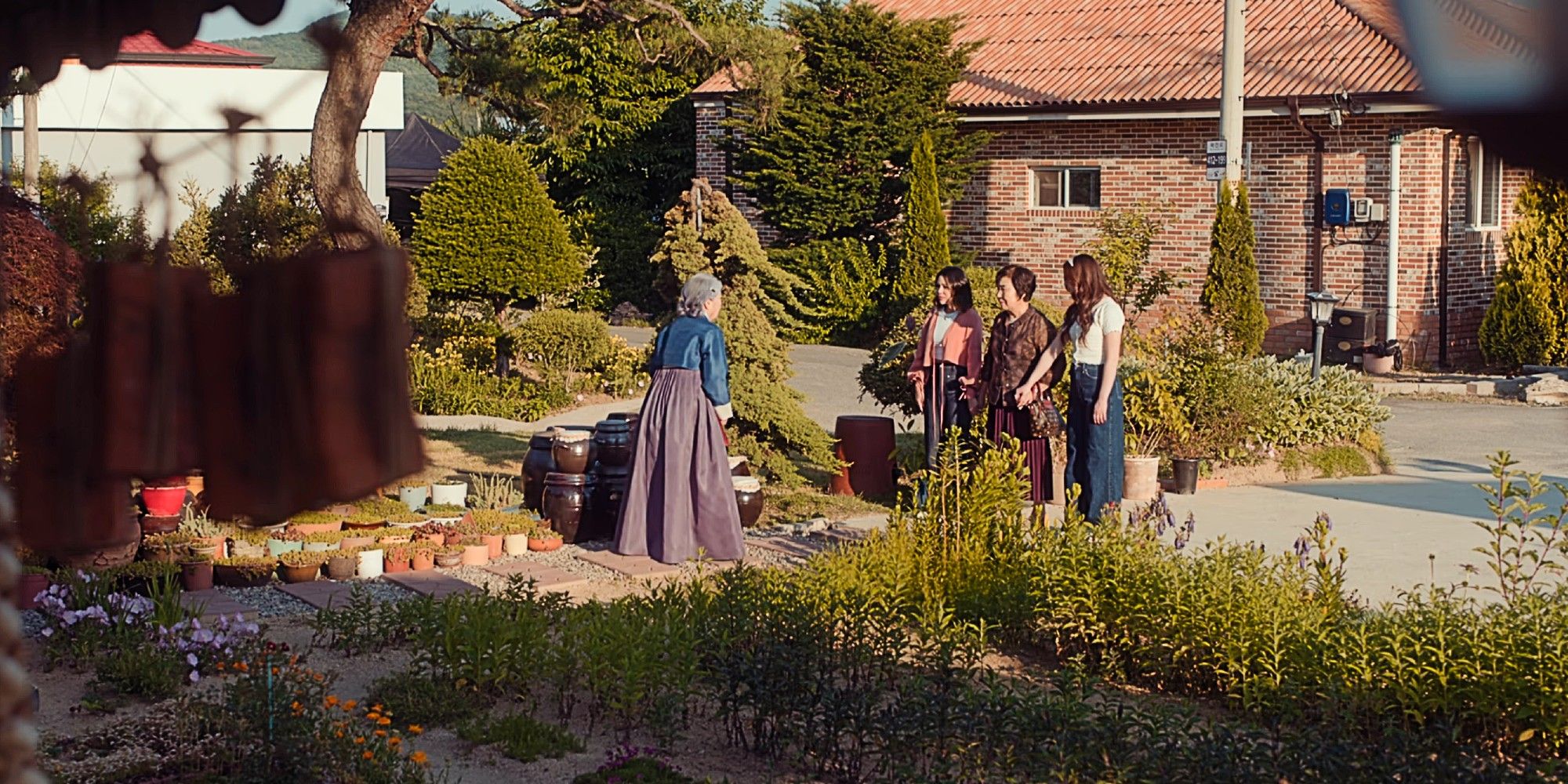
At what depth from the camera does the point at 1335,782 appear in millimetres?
4508

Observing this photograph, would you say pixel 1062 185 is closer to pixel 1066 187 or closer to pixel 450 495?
pixel 1066 187

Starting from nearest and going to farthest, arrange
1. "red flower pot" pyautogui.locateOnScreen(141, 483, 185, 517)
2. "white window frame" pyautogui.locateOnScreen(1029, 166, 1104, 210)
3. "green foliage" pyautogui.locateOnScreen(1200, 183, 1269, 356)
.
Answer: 1. "red flower pot" pyautogui.locateOnScreen(141, 483, 185, 517)
2. "green foliage" pyautogui.locateOnScreen(1200, 183, 1269, 356)
3. "white window frame" pyautogui.locateOnScreen(1029, 166, 1104, 210)

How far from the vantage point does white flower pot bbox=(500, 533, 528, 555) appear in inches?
376

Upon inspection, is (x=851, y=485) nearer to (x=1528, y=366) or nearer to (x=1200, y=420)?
(x=1200, y=420)

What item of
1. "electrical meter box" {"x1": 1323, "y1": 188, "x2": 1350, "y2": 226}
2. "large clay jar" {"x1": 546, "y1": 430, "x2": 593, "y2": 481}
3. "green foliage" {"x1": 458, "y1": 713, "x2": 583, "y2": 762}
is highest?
"electrical meter box" {"x1": 1323, "y1": 188, "x2": 1350, "y2": 226}

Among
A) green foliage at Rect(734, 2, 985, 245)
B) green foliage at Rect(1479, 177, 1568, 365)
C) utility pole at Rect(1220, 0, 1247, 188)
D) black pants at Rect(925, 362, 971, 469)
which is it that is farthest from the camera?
green foliage at Rect(734, 2, 985, 245)

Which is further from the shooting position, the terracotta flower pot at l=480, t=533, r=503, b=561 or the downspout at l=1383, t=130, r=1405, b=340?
the downspout at l=1383, t=130, r=1405, b=340

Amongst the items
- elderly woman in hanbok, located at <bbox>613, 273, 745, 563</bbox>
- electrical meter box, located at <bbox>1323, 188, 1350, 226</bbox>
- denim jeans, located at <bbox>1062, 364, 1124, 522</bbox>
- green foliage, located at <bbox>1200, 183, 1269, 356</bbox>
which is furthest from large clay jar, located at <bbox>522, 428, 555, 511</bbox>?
electrical meter box, located at <bbox>1323, 188, 1350, 226</bbox>

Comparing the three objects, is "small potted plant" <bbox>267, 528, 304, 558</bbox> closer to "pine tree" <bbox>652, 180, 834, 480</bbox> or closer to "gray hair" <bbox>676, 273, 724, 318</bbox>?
"gray hair" <bbox>676, 273, 724, 318</bbox>

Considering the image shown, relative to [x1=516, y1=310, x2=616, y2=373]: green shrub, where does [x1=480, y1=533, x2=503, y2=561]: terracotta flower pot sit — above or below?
below

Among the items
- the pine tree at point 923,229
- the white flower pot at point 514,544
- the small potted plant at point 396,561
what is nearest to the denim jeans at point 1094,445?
the white flower pot at point 514,544

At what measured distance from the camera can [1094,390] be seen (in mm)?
9250

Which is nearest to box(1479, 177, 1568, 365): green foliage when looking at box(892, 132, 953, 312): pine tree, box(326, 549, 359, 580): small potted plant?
box(892, 132, 953, 312): pine tree

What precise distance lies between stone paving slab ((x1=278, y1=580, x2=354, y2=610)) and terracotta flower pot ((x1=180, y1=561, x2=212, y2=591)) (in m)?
0.35
